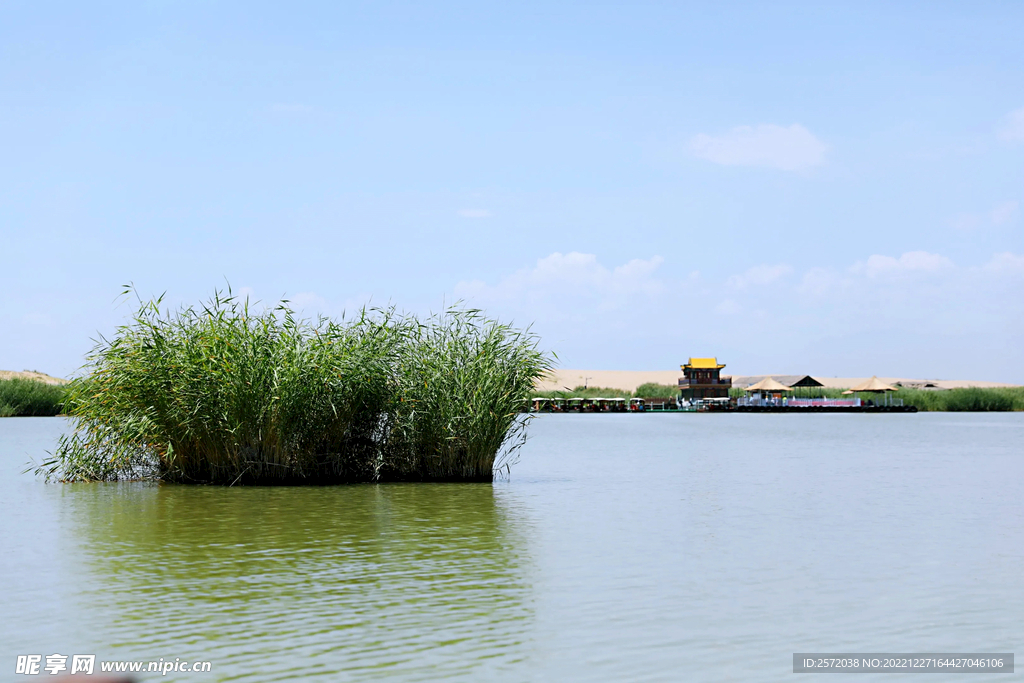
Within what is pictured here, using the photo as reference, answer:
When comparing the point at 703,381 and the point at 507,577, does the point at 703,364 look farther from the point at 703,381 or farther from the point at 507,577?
the point at 507,577

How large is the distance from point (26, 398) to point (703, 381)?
5855 centimetres

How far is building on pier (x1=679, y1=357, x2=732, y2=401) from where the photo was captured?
308 feet

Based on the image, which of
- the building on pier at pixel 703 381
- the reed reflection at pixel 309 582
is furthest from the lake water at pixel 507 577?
the building on pier at pixel 703 381

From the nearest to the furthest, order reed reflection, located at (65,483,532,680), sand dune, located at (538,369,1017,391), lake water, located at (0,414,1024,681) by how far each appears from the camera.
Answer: reed reflection, located at (65,483,532,680), lake water, located at (0,414,1024,681), sand dune, located at (538,369,1017,391)

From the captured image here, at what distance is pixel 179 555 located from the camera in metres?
13.0

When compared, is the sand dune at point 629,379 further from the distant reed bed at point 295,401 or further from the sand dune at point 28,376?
the distant reed bed at point 295,401

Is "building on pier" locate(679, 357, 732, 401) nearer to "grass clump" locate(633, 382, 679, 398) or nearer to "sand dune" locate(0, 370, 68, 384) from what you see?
"grass clump" locate(633, 382, 679, 398)

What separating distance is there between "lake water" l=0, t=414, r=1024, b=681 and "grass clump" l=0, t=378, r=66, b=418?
44802 millimetres

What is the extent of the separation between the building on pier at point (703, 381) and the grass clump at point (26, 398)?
55366 mm

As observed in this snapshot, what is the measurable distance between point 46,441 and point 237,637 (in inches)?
1307

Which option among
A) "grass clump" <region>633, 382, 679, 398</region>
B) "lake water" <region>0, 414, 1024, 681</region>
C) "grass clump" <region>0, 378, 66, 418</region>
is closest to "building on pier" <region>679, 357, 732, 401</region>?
"grass clump" <region>633, 382, 679, 398</region>

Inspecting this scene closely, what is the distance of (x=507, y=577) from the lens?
11.6 meters

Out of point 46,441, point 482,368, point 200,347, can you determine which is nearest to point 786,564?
point 482,368

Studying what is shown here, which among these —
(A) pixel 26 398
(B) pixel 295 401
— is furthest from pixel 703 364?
(B) pixel 295 401
